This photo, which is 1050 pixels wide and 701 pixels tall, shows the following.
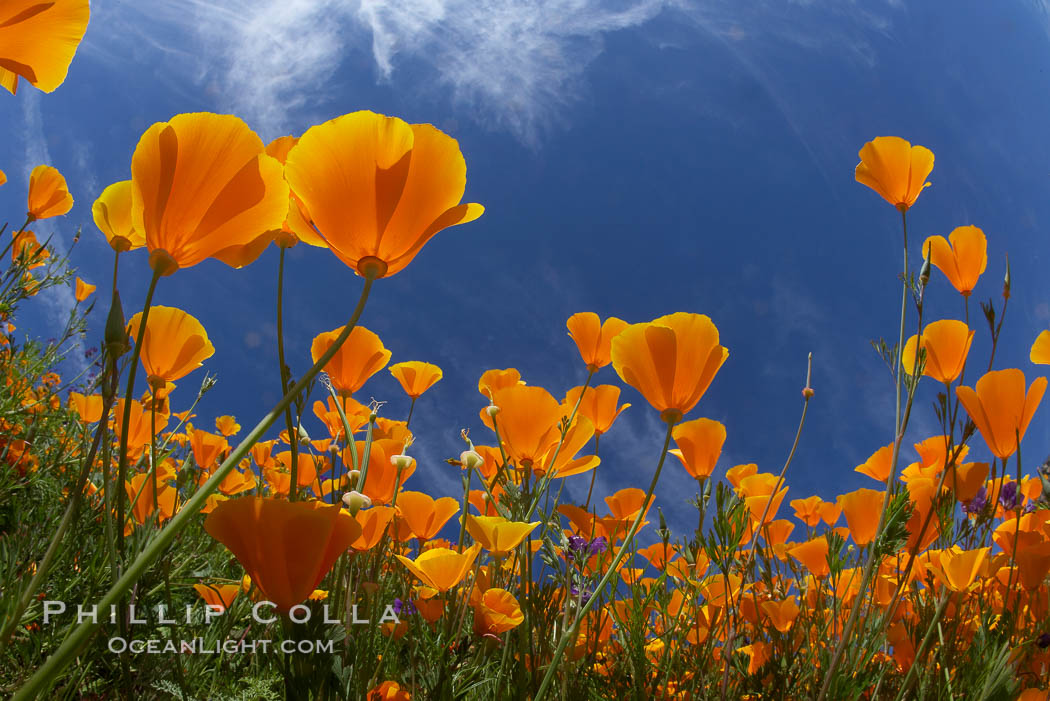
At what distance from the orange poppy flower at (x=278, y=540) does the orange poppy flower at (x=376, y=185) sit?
30 cm

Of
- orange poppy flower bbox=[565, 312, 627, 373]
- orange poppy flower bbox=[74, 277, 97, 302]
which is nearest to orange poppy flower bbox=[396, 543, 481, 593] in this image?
orange poppy flower bbox=[565, 312, 627, 373]

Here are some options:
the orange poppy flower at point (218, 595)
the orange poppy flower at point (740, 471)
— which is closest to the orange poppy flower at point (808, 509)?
the orange poppy flower at point (740, 471)

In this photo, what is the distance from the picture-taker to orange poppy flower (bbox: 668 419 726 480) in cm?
167

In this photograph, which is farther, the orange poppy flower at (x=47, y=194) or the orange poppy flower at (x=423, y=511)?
the orange poppy flower at (x=47, y=194)

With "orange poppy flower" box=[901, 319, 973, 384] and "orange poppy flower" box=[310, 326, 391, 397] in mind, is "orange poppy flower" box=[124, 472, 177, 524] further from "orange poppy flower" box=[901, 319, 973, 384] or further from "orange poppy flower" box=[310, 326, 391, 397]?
"orange poppy flower" box=[901, 319, 973, 384]

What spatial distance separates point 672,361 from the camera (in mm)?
991

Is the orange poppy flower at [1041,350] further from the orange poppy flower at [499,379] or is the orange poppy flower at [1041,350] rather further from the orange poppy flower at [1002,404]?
the orange poppy flower at [499,379]

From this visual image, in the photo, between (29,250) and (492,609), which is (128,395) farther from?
(29,250)

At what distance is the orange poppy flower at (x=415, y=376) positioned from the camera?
2105 millimetres

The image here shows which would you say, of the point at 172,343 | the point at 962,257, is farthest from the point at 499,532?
the point at 962,257

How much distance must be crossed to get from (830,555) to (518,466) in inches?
29.8

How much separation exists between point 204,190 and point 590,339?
1359mm

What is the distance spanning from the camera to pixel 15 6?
2.40ft

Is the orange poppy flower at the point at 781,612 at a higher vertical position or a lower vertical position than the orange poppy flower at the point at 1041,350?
lower
